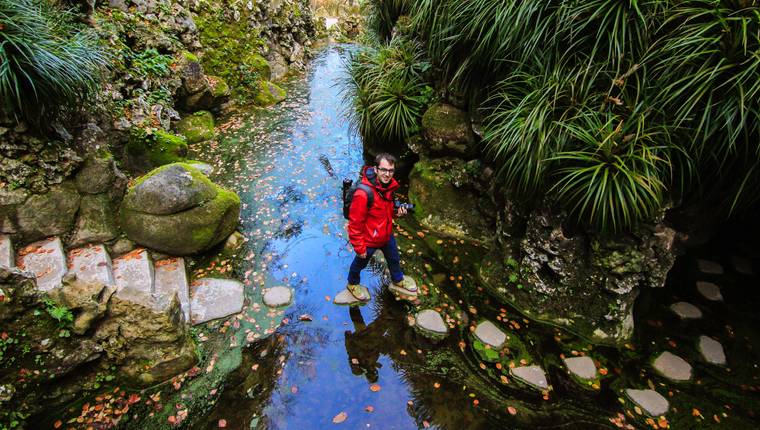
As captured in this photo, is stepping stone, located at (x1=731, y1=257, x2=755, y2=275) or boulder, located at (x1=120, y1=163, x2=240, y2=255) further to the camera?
stepping stone, located at (x1=731, y1=257, x2=755, y2=275)

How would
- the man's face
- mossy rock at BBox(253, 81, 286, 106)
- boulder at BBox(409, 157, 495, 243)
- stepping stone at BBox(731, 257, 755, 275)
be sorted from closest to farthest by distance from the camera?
the man's face
stepping stone at BBox(731, 257, 755, 275)
boulder at BBox(409, 157, 495, 243)
mossy rock at BBox(253, 81, 286, 106)

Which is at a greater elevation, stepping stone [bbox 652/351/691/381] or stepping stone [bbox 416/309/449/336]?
stepping stone [bbox 652/351/691/381]

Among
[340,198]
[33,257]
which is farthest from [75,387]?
[340,198]

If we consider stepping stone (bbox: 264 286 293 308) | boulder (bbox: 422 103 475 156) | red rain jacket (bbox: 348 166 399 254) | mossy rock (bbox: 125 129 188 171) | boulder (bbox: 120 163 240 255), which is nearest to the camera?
red rain jacket (bbox: 348 166 399 254)

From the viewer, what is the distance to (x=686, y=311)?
4.93 meters

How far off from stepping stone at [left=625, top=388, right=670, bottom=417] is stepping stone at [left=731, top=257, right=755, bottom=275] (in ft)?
10.4

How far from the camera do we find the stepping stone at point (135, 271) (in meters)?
4.49

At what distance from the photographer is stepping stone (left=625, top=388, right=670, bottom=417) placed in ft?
12.1

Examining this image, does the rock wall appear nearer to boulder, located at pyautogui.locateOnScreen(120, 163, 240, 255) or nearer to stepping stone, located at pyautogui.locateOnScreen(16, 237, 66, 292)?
boulder, located at pyautogui.locateOnScreen(120, 163, 240, 255)

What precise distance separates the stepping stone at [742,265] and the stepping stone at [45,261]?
896cm

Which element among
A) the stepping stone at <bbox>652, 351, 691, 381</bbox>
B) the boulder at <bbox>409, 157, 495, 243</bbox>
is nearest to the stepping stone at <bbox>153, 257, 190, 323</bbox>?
the boulder at <bbox>409, 157, 495, 243</bbox>

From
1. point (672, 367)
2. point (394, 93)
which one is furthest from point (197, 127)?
point (672, 367)

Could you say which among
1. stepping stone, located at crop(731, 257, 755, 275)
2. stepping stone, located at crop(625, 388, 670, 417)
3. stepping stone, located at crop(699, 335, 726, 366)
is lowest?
stepping stone, located at crop(625, 388, 670, 417)

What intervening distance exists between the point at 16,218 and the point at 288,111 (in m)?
7.55
